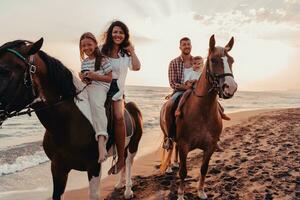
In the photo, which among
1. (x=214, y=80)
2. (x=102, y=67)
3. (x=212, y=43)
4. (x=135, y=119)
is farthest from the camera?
(x=135, y=119)

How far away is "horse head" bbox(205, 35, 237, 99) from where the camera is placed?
214 inches

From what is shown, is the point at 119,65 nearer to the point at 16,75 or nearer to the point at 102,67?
the point at 102,67

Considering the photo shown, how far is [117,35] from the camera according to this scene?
4906 millimetres

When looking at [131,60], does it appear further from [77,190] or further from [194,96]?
[77,190]

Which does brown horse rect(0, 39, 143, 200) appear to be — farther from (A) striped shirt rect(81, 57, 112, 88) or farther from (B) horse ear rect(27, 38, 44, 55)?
(A) striped shirt rect(81, 57, 112, 88)

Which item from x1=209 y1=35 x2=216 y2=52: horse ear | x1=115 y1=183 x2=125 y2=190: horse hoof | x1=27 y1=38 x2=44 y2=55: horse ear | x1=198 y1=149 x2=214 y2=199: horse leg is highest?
x1=209 y1=35 x2=216 y2=52: horse ear

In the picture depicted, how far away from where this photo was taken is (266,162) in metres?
8.28

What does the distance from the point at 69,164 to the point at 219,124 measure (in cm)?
318

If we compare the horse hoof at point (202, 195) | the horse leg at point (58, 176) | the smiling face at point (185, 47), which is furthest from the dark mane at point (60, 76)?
the smiling face at point (185, 47)

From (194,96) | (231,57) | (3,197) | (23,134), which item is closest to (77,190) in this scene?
(3,197)

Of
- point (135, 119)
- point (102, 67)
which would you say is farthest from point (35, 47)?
point (135, 119)

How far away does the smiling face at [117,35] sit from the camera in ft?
16.1

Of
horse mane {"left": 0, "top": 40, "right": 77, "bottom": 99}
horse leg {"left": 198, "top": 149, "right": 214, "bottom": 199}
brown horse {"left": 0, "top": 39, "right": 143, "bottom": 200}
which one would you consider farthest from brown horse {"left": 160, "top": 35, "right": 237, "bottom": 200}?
horse mane {"left": 0, "top": 40, "right": 77, "bottom": 99}

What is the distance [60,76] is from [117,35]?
3.84ft
